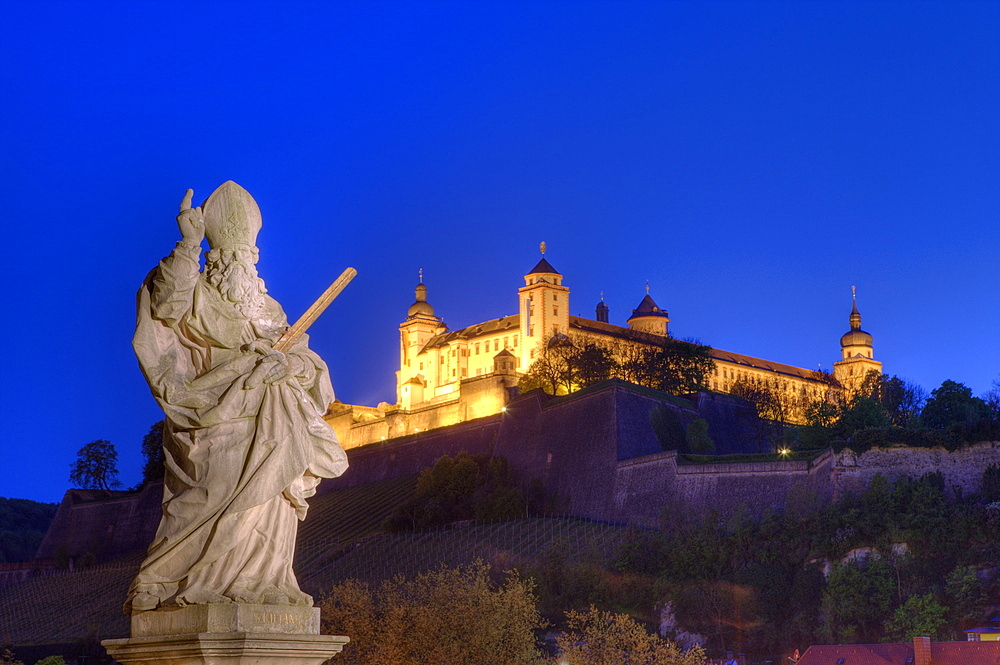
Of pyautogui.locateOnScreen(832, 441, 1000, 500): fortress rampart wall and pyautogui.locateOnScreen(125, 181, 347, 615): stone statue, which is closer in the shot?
pyautogui.locateOnScreen(125, 181, 347, 615): stone statue

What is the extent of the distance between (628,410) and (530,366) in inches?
1027

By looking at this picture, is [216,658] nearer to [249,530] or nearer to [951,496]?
[249,530]

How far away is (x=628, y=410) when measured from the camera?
62.4 meters

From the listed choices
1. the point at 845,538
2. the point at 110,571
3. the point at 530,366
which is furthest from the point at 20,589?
the point at 845,538

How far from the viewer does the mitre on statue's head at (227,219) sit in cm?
565

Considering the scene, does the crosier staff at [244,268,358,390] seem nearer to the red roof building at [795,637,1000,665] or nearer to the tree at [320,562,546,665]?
the tree at [320,562,546,665]

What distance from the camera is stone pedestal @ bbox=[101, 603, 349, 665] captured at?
4.92 meters

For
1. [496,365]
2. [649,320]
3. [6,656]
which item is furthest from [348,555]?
[649,320]

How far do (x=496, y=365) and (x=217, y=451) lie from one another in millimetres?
78981

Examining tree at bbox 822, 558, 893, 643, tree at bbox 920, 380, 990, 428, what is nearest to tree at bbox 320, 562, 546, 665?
tree at bbox 822, 558, 893, 643

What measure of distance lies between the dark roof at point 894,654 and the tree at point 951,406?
2480cm

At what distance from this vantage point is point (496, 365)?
84.1 m

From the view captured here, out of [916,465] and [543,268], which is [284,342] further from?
[543,268]

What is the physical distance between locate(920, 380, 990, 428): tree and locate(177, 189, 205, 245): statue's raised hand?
60.6 metres
